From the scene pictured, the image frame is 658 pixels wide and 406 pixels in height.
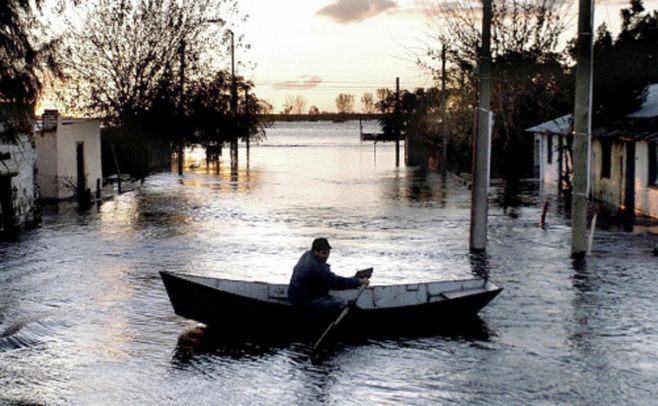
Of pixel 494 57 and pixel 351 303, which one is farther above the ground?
pixel 494 57

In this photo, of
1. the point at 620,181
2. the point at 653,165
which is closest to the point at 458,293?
the point at 653,165

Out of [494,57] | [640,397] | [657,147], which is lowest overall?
[640,397]

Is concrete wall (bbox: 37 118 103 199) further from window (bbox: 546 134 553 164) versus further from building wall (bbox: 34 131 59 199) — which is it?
window (bbox: 546 134 553 164)

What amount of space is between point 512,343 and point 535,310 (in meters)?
2.50

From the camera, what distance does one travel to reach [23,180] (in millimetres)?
30344

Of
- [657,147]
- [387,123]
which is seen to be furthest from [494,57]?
[387,123]

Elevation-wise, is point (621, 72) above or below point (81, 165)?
above

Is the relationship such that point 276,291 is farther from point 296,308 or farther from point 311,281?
point 311,281

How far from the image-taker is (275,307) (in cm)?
1389

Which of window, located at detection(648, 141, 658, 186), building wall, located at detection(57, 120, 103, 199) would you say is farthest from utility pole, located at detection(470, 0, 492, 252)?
building wall, located at detection(57, 120, 103, 199)

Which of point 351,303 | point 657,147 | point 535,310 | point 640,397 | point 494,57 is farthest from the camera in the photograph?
point 494,57

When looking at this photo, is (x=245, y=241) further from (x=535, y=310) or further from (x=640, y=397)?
(x=640, y=397)

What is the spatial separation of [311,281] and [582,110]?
9.81 metres

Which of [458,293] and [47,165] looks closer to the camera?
[458,293]
